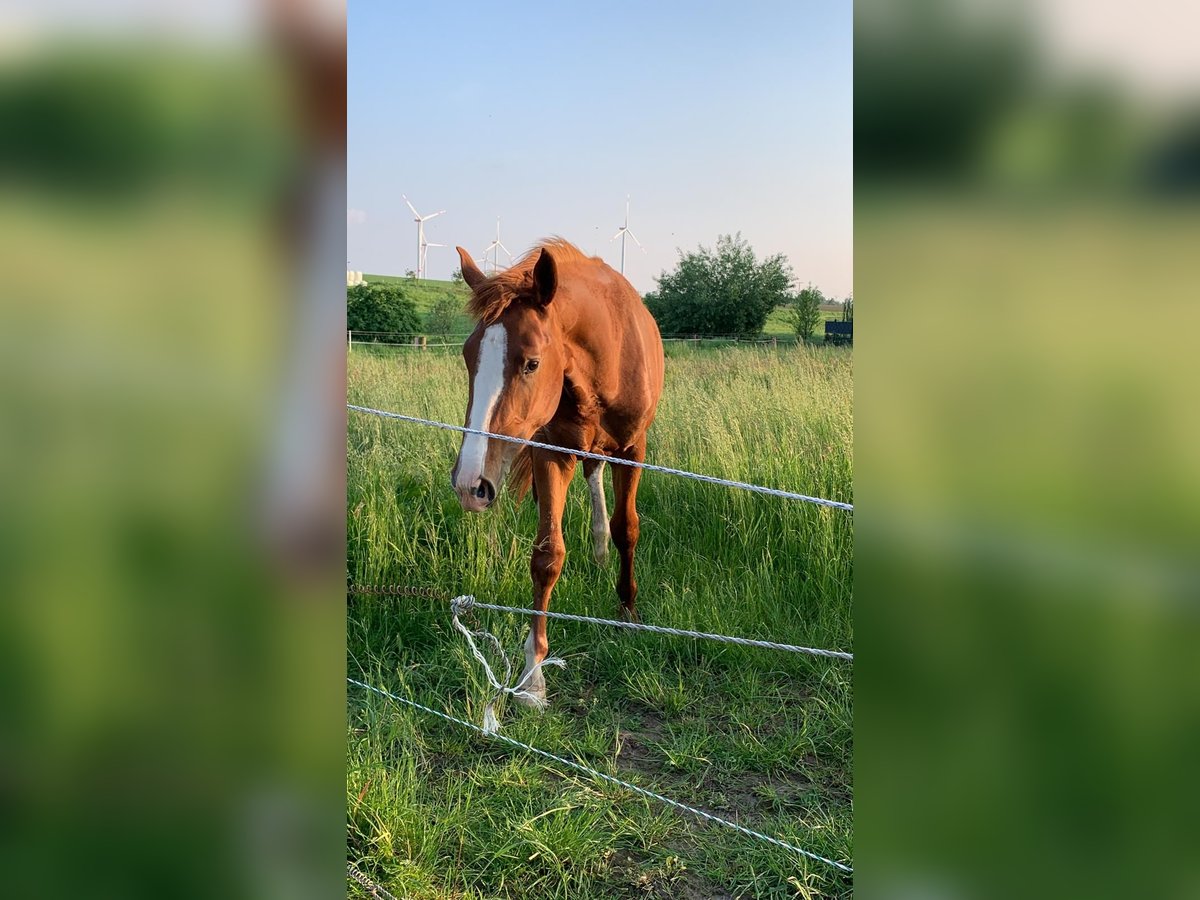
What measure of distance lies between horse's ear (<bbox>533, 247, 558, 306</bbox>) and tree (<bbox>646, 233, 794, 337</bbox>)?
108ft

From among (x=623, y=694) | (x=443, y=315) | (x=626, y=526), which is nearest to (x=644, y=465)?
(x=623, y=694)

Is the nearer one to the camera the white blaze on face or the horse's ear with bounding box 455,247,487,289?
the white blaze on face

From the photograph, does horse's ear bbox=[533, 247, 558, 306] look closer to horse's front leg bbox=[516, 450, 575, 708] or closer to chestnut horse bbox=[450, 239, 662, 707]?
chestnut horse bbox=[450, 239, 662, 707]

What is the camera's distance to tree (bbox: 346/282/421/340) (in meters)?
29.3

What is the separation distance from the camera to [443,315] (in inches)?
1131

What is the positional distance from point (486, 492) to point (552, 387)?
0.54m

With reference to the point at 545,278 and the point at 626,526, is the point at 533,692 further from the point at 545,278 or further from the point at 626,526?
the point at 545,278

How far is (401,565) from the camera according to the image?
4.14 m

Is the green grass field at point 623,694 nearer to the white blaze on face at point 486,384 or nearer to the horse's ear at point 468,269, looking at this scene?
the white blaze on face at point 486,384

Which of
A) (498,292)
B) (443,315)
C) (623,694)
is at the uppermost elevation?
(443,315)
